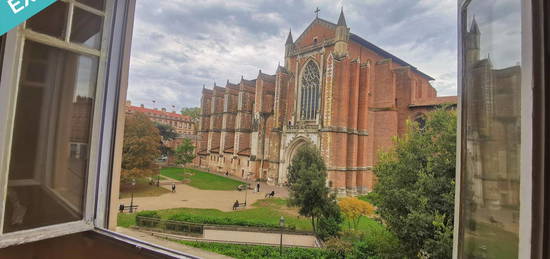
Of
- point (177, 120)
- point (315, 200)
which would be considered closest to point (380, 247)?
point (315, 200)

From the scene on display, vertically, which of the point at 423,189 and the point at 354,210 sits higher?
the point at 423,189

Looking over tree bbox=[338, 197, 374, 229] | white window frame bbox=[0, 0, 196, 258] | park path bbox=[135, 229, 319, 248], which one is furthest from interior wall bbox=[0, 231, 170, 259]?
tree bbox=[338, 197, 374, 229]

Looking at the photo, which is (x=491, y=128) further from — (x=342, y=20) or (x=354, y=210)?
(x=342, y=20)

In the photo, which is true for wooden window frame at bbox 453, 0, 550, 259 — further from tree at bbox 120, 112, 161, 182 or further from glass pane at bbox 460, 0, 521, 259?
tree at bbox 120, 112, 161, 182

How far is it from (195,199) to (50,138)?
9.95 m

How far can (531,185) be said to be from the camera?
43 centimetres

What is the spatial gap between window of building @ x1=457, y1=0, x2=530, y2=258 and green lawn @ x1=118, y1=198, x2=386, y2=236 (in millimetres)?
6847

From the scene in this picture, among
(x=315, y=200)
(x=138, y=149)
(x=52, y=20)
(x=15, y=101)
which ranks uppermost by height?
(x=52, y=20)

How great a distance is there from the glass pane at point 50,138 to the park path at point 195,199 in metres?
8.44

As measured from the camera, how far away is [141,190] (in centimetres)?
1102

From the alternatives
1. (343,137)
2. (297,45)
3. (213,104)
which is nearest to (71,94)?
(343,137)

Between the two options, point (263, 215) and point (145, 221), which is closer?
point (145, 221)

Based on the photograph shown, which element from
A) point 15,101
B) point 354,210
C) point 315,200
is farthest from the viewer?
point 354,210

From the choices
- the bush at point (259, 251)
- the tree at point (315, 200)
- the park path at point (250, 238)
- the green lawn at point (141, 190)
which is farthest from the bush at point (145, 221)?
the tree at point (315, 200)
